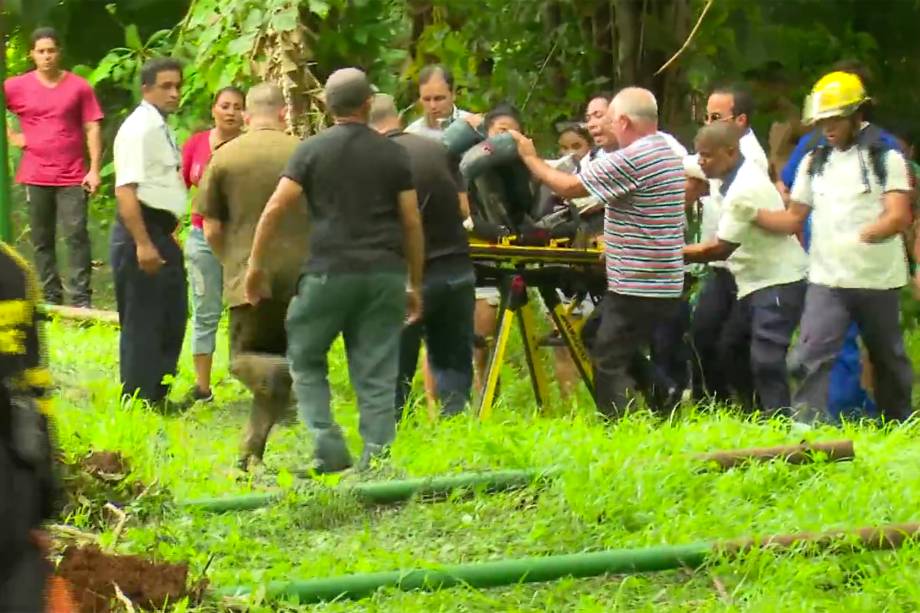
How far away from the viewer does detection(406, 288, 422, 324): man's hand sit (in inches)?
296

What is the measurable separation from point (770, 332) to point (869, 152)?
1106mm

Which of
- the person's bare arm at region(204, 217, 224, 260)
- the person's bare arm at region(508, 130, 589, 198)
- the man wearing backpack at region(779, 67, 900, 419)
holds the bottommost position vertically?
the man wearing backpack at region(779, 67, 900, 419)

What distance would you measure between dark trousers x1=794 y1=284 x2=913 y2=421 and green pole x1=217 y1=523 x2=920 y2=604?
6.85ft

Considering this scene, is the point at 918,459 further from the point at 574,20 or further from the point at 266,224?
the point at 574,20

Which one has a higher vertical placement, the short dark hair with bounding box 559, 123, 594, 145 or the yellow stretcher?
the short dark hair with bounding box 559, 123, 594, 145

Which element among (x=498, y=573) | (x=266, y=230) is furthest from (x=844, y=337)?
(x=498, y=573)

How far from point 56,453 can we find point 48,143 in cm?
964

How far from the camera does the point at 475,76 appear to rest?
12734 mm

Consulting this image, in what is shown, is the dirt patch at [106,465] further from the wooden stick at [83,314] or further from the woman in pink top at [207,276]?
the wooden stick at [83,314]

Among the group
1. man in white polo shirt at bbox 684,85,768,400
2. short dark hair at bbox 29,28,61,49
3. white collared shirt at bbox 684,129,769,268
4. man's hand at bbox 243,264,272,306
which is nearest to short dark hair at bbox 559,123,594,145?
man in white polo shirt at bbox 684,85,768,400

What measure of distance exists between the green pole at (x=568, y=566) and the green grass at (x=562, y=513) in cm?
4

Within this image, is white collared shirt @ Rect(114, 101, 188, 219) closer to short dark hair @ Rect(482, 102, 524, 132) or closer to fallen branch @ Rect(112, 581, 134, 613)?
short dark hair @ Rect(482, 102, 524, 132)

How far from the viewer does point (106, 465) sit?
677cm

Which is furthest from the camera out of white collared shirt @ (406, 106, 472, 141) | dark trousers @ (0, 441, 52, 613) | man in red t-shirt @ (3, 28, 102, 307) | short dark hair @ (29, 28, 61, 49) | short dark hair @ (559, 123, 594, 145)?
man in red t-shirt @ (3, 28, 102, 307)
